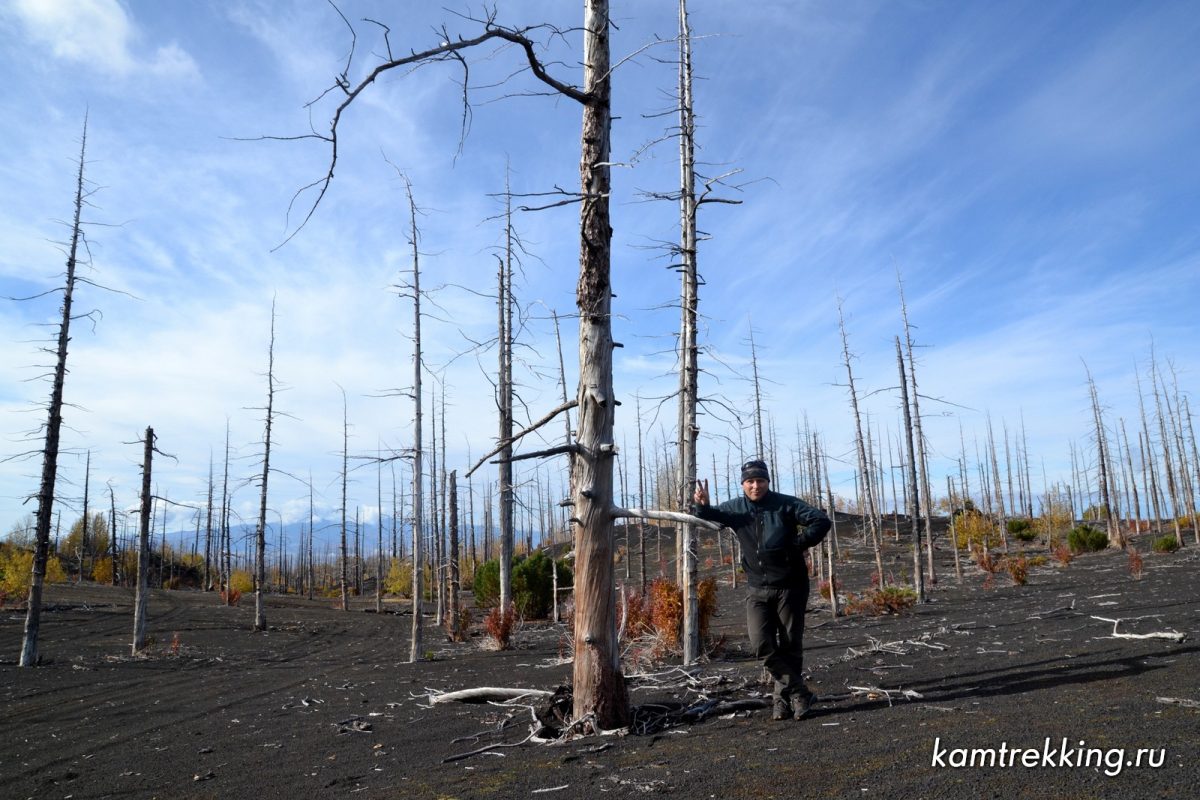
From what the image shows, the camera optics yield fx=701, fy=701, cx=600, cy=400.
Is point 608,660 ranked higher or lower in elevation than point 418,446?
lower

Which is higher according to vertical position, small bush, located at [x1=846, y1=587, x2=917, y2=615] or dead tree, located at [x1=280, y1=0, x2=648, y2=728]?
dead tree, located at [x1=280, y1=0, x2=648, y2=728]

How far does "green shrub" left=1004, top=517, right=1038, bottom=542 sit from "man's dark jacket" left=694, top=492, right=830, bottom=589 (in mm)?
40477

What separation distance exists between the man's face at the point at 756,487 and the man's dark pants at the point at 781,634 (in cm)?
69

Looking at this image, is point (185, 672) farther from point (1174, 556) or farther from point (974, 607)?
point (1174, 556)

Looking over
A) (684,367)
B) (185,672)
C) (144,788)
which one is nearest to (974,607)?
(684,367)

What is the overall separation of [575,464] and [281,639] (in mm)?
18538

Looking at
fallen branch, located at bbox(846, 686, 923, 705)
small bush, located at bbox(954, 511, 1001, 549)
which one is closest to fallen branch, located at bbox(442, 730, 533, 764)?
fallen branch, located at bbox(846, 686, 923, 705)

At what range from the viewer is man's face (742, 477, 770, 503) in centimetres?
535

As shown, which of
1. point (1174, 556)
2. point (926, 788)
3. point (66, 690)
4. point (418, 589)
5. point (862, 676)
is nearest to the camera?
point (926, 788)

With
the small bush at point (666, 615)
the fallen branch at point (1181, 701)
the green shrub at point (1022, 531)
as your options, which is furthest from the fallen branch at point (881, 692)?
the green shrub at point (1022, 531)

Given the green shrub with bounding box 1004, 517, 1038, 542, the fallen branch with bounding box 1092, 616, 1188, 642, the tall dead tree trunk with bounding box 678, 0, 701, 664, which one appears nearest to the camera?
the fallen branch with bounding box 1092, 616, 1188, 642

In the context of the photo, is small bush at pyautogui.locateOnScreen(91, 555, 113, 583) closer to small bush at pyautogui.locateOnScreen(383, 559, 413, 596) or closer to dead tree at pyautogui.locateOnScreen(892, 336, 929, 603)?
small bush at pyautogui.locateOnScreen(383, 559, 413, 596)

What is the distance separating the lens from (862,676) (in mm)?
6691

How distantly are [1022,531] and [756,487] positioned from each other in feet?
136
